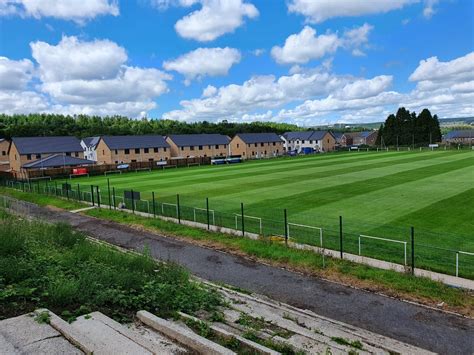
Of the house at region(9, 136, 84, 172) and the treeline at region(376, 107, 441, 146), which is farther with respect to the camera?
the treeline at region(376, 107, 441, 146)

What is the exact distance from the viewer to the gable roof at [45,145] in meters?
75.4

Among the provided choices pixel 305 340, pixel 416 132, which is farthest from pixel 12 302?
pixel 416 132

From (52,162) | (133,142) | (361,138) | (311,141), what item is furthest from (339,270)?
(361,138)

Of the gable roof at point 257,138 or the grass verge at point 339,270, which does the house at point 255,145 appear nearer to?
the gable roof at point 257,138

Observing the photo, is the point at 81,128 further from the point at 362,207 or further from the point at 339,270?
the point at 339,270

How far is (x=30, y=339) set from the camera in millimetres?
6047

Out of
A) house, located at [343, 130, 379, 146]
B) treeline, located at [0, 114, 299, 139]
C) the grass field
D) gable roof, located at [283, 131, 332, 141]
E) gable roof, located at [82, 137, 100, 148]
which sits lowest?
the grass field

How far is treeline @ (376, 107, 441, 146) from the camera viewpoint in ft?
383

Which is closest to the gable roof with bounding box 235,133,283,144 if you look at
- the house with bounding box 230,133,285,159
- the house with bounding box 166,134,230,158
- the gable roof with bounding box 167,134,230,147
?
the house with bounding box 230,133,285,159

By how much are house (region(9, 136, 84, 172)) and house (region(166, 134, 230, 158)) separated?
21277mm

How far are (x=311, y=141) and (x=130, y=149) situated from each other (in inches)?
2488

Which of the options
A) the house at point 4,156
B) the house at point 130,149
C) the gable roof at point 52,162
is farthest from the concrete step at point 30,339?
the house at point 4,156

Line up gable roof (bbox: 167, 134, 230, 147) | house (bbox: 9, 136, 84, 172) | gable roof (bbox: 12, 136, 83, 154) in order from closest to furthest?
1. house (bbox: 9, 136, 84, 172)
2. gable roof (bbox: 12, 136, 83, 154)
3. gable roof (bbox: 167, 134, 230, 147)

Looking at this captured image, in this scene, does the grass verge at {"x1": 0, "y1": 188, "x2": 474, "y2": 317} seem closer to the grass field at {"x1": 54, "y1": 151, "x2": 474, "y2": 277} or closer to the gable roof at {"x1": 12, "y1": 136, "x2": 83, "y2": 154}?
the grass field at {"x1": 54, "y1": 151, "x2": 474, "y2": 277}
